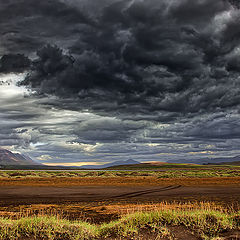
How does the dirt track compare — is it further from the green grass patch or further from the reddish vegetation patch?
the green grass patch

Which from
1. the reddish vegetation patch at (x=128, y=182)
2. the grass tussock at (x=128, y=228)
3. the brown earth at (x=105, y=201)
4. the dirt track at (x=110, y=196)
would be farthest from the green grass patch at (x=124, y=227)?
the reddish vegetation patch at (x=128, y=182)

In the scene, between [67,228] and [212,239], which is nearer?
[212,239]

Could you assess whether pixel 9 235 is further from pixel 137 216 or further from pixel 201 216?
pixel 201 216

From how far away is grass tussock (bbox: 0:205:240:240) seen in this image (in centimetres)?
1101

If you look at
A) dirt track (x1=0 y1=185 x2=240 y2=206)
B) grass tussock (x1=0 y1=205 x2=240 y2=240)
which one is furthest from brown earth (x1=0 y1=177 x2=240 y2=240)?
grass tussock (x1=0 y1=205 x2=240 y2=240)

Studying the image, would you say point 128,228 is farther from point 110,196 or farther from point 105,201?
point 110,196

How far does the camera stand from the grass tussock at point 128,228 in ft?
36.1

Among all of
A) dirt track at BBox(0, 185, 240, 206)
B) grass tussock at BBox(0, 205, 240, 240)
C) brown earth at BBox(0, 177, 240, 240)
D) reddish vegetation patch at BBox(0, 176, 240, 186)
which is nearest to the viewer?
grass tussock at BBox(0, 205, 240, 240)

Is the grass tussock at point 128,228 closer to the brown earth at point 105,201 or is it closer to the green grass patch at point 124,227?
the green grass patch at point 124,227

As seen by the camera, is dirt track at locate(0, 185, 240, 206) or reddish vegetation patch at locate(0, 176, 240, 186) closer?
dirt track at locate(0, 185, 240, 206)

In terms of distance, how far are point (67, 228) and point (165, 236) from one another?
13.2 feet

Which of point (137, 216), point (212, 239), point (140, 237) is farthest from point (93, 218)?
point (212, 239)

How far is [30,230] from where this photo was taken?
36.6 ft

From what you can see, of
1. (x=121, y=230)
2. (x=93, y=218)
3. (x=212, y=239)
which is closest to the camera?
(x=212, y=239)
